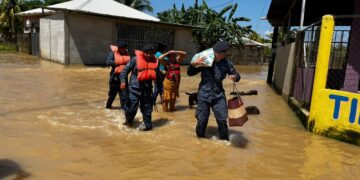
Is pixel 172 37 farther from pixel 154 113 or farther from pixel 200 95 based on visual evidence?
pixel 200 95

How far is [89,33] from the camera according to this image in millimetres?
19453

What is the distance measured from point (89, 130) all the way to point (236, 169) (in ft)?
9.08

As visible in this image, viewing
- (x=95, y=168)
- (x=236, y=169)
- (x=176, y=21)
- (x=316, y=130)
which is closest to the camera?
(x=95, y=168)

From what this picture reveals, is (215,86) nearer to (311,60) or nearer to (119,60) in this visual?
(119,60)

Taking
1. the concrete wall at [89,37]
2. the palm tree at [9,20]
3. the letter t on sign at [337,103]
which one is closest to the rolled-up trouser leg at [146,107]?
the letter t on sign at [337,103]

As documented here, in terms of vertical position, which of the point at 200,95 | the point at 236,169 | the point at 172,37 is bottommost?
the point at 236,169

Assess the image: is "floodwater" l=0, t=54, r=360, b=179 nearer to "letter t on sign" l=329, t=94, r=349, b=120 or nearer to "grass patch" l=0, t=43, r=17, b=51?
"letter t on sign" l=329, t=94, r=349, b=120

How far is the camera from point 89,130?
5969 millimetres

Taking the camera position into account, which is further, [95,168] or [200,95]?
[200,95]

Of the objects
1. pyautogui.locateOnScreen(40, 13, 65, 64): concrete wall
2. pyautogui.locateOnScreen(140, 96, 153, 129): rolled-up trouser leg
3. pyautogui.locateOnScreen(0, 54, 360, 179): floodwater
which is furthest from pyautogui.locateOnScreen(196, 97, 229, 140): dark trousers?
pyautogui.locateOnScreen(40, 13, 65, 64): concrete wall

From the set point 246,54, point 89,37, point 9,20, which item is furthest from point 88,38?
point 9,20

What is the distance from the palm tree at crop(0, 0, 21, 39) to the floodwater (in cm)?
2809

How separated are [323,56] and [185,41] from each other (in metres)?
19.5

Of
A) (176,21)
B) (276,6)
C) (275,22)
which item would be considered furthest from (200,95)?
(176,21)
